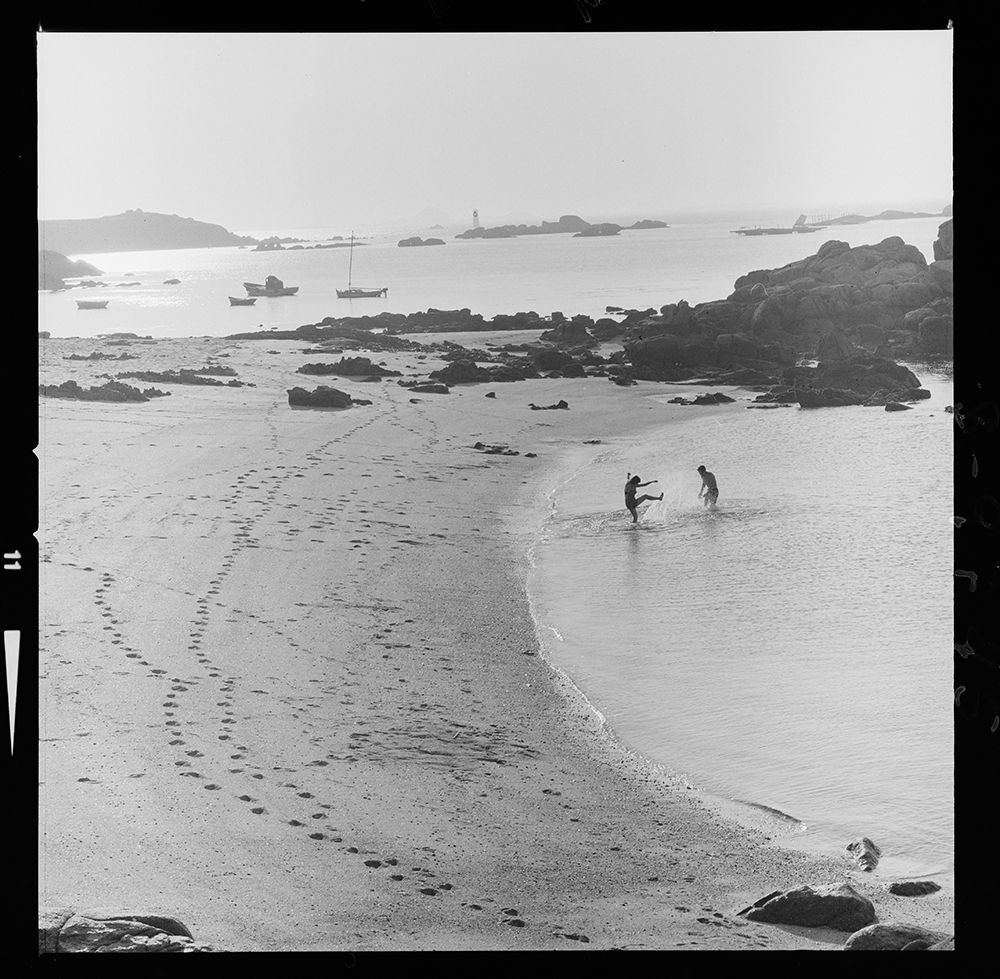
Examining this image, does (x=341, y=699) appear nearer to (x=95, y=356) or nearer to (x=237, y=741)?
(x=237, y=741)

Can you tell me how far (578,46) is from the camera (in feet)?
12.6

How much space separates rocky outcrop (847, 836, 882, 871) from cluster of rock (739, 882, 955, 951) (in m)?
0.26

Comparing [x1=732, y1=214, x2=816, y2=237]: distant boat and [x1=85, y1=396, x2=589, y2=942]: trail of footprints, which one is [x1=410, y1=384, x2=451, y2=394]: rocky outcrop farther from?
[x1=732, y1=214, x2=816, y2=237]: distant boat

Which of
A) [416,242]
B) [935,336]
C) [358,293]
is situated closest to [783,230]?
[935,336]

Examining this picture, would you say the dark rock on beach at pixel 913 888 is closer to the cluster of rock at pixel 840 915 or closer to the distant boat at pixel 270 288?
the cluster of rock at pixel 840 915

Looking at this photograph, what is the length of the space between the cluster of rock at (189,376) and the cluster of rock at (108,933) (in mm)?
2061

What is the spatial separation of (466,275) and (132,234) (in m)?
1.21

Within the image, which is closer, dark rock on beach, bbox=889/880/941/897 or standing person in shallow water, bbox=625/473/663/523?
dark rock on beach, bbox=889/880/941/897

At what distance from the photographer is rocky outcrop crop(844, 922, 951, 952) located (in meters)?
3.11

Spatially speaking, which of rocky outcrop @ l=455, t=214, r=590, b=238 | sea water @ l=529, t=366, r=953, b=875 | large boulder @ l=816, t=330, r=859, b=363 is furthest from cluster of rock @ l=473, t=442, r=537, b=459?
large boulder @ l=816, t=330, r=859, b=363
